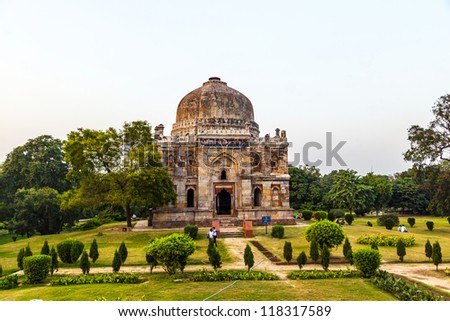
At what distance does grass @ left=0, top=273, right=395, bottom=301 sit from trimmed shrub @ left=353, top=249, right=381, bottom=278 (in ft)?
2.03

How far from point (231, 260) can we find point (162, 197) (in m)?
9.96

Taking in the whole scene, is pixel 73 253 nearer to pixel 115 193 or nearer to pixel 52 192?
pixel 115 193

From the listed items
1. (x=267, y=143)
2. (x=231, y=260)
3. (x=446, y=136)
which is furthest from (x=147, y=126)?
(x=446, y=136)

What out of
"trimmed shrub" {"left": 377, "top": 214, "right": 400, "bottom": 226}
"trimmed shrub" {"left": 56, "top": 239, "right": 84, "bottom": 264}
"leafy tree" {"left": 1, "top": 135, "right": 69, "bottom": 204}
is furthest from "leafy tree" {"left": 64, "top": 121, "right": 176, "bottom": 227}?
"trimmed shrub" {"left": 377, "top": 214, "right": 400, "bottom": 226}

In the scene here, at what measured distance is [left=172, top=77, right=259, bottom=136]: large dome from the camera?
33.4 m

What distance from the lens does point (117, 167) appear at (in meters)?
26.3

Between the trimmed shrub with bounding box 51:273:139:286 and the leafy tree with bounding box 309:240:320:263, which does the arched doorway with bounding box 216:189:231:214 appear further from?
the trimmed shrub with bounding box 51:273:139:286

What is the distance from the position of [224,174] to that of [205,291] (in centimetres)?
1946

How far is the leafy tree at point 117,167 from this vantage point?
25234 mm

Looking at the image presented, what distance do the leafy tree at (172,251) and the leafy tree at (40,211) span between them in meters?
20.0

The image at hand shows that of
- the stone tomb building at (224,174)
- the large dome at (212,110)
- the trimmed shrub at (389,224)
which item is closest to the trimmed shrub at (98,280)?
the stone tomb building at (224,174)

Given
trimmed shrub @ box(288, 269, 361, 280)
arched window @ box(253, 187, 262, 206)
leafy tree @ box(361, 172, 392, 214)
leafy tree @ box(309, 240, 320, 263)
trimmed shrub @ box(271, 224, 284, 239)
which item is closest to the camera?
trimmed shrub @ box(288, 269, 361, 280)

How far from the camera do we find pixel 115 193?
2512cm

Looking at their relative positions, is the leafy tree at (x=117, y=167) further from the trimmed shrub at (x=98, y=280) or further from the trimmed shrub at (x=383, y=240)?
the trimmed shrub at (x=383, y=240)
